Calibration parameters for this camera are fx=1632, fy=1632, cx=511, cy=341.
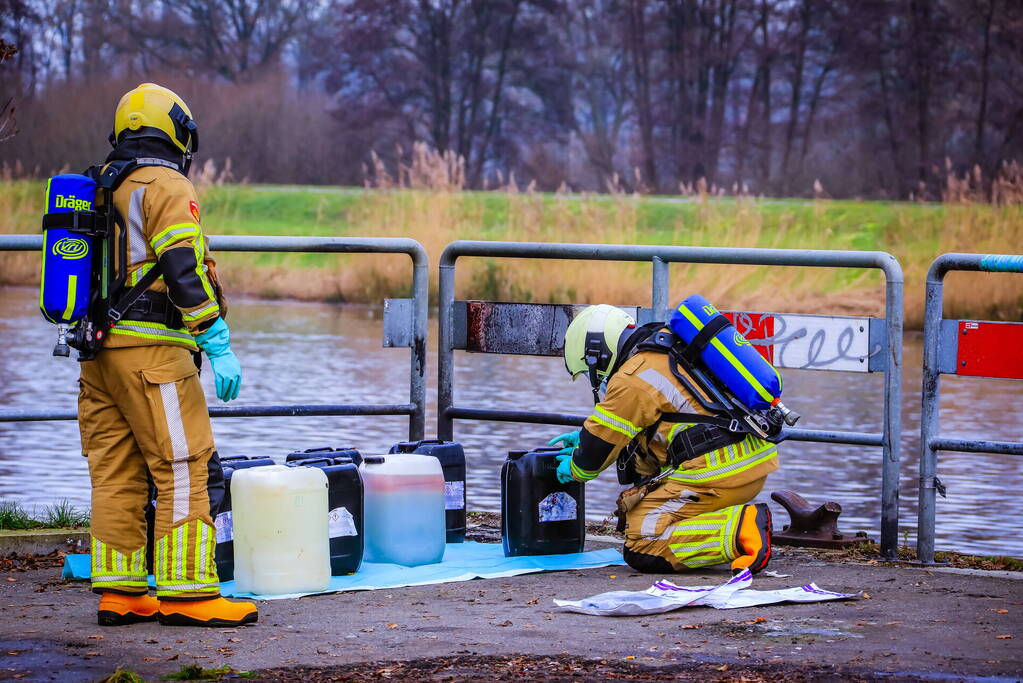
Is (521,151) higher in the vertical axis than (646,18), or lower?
lower

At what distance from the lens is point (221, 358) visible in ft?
17.3

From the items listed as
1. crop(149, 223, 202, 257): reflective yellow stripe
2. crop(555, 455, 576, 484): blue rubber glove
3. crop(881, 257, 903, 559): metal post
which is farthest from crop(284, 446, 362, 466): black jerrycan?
crop(881, 257, 903, 559): metal post

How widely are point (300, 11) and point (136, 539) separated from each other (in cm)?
3808

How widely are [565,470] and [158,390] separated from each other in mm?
1803

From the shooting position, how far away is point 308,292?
21688 millimetres

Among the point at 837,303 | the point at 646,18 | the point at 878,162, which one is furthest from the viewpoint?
the point at 646,18

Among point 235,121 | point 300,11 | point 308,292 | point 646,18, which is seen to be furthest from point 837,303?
point 300,11

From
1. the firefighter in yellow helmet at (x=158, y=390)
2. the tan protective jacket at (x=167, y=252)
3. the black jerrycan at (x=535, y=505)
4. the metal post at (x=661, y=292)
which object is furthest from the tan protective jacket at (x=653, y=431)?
the tan protective jacket at (x=167, y=252)

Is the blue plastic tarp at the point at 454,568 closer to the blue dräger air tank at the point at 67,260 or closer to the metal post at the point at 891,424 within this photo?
the metal post at the point at 891,424

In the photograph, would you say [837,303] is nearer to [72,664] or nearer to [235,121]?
[72,664]

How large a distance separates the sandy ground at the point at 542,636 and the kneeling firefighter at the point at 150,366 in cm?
17

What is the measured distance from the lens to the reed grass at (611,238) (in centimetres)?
1658

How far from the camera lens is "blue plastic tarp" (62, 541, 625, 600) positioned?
6.01 metres

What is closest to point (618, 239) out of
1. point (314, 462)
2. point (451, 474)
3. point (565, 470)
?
point (451, 474)
